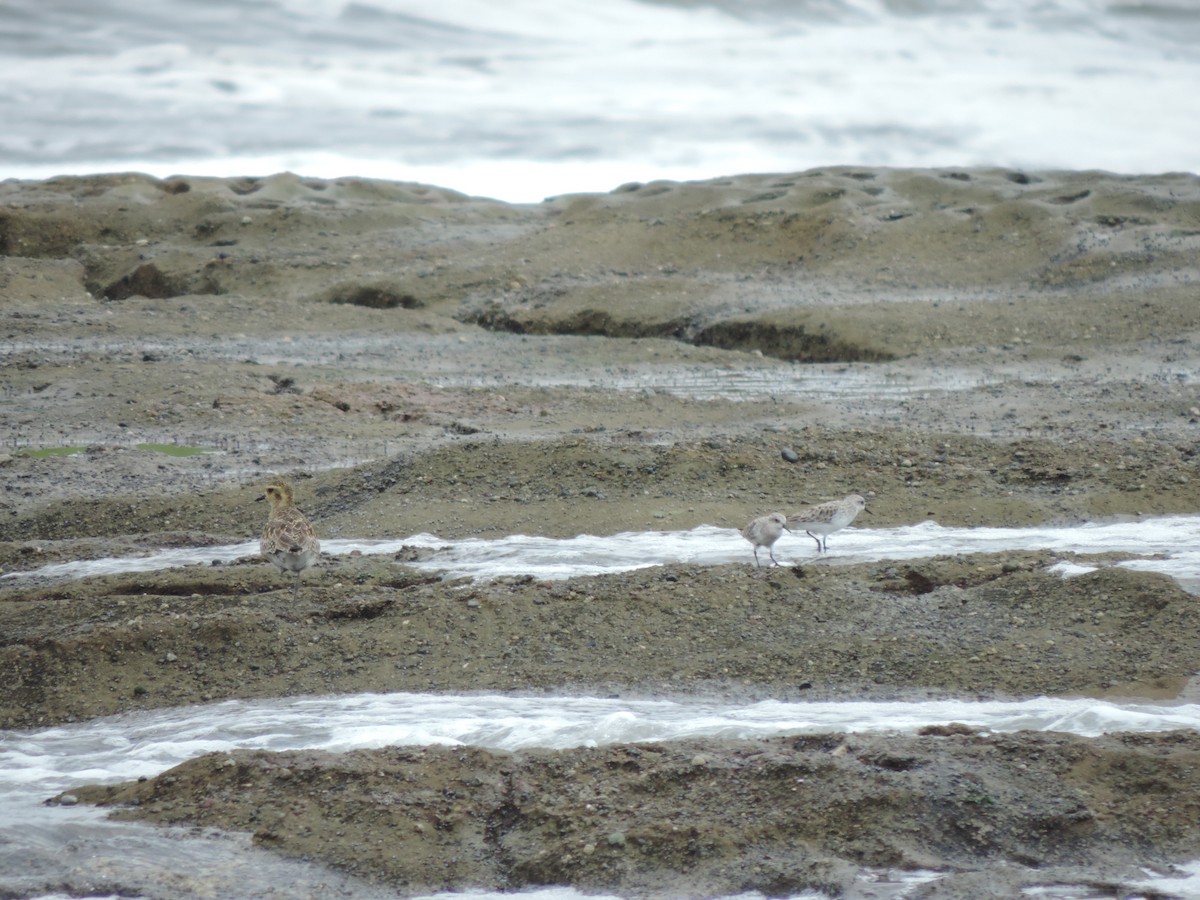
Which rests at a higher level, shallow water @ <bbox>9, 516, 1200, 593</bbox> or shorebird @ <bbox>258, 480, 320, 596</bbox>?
shorebird @ <bbox>258, 480, 320, 596</bbox>

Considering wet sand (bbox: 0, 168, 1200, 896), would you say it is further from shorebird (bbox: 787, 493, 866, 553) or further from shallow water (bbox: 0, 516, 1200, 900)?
shorebird (bbox: 787, 493, 866, 553)

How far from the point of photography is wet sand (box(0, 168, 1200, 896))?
19.1 ft

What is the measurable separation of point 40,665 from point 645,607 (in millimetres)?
3403

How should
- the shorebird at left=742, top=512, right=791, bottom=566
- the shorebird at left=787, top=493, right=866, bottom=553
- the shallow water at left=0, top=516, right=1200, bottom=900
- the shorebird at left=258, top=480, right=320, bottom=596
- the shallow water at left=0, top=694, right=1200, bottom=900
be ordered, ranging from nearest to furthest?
1. the shallow water at left=0, top=516, right=1200, bottom=900
2. the shallow water at left=0, top=694, right=1200, bottom=900
3. the shorebird at left=258, top=480, right=320, bottom=596
4. the shorebird at left=742, top=512, right=791, bottom=566
5. the shorebird at left=787, top=493, right=866, bottom=553

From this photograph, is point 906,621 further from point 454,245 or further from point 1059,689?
point 454,245

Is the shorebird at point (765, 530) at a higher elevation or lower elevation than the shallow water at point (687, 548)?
higher

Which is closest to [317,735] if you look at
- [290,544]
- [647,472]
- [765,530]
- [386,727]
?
[386,727]

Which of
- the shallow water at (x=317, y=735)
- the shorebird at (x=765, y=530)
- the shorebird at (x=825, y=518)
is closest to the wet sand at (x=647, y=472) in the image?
the shallow water at (x=317, y=735)

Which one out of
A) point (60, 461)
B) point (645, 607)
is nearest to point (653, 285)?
point (60, 461)

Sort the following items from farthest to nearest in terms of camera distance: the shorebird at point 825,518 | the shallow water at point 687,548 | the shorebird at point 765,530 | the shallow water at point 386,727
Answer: the shallow water at point 687,548, the shorebird at point 825,518, the shorebird at point 765,530, the shallow water at point 386,727

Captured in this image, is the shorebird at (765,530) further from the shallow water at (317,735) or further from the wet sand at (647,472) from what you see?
the shallow water at (317,735)

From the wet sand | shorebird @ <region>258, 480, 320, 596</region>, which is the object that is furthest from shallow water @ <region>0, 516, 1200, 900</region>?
shorebird @ <region>258, 480, 320, 596</region>

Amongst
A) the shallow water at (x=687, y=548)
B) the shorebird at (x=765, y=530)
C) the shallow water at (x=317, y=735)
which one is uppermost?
the shorebird at (x=765, y=530)

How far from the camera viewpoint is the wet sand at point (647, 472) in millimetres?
5812
